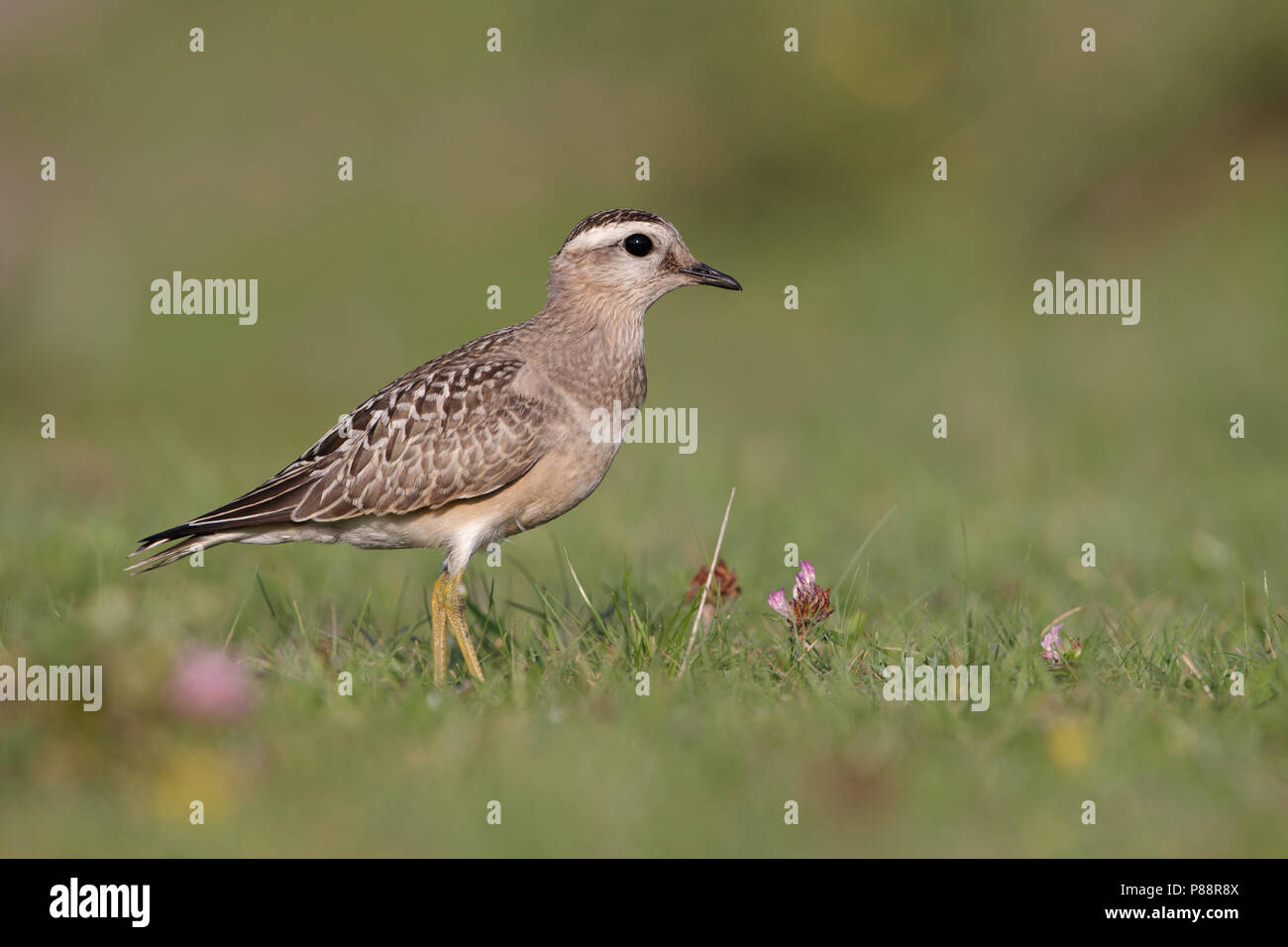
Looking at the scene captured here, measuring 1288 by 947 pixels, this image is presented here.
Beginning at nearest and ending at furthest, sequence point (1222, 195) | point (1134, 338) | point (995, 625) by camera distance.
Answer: point (995, 625) < point (1134, 338) < point (1222, 195)

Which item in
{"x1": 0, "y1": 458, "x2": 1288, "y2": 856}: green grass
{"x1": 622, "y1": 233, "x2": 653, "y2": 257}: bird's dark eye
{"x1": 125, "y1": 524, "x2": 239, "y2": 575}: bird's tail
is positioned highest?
{"x1": 622, "y1": 233, "x2": 653, "y2": 257}: bird's dark eye

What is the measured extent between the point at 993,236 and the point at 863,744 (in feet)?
46.8

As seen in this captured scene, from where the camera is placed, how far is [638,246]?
7695 millimetres

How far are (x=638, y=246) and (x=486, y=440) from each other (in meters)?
1.40

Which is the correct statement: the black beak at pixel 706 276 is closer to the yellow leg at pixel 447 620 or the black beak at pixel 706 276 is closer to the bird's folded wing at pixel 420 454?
the bird's folded wing at pixel 420 454

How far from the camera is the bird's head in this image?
7.67 meters

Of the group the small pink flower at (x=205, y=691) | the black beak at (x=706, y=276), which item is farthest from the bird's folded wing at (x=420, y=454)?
the small pink flower at (x=205, y=691)

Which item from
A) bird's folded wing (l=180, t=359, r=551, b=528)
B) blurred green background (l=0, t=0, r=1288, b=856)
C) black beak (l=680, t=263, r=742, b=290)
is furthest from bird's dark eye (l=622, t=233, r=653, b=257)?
blurred green background (l=0, t=0, r=1288, b=856)

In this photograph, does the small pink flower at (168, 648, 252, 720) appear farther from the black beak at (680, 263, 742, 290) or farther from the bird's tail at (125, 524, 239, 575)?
the black beak at (680, 263, 742, 290)

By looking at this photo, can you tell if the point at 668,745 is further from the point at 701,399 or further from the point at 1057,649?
the point at 701,399

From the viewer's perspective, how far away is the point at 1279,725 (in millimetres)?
5652

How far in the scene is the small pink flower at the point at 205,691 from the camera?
517 centimetres
